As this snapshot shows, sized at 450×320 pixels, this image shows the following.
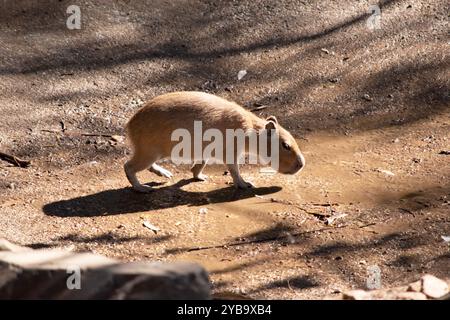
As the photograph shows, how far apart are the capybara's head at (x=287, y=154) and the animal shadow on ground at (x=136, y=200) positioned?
0.21 m

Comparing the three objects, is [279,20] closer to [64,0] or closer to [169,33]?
[169,33]

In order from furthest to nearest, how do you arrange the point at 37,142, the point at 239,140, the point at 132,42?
the point at 132,42 → the point at 37,142 → the point at 239,140

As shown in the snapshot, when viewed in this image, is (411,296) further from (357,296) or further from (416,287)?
(357,296)

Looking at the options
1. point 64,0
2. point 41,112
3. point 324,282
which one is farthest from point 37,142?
point 324,282

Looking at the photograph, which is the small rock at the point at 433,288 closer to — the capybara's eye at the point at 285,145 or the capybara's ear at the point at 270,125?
the capybara's eye at the point at 285,145

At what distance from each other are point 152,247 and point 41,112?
2.77 meters

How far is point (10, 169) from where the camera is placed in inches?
281

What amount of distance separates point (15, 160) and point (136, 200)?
52.0 inches

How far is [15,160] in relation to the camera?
7246mm

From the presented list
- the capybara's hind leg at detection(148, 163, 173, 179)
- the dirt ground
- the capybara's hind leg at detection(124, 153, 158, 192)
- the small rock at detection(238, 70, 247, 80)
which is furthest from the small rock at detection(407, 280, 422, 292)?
the small rock at detection(238, 70, 247, 80)

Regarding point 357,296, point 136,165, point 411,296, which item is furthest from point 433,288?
point 136,165

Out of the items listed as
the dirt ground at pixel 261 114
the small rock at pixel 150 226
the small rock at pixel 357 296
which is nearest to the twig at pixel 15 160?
the dirt ground at pixel 261 114

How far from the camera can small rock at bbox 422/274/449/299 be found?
172 inches

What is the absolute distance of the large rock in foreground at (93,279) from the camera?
12.0 ft
